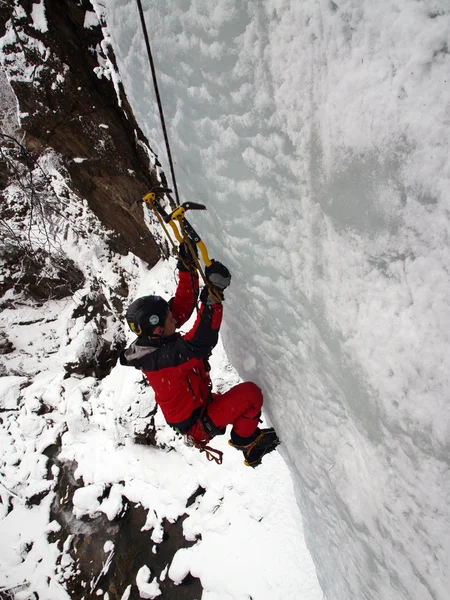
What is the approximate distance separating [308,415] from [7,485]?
6335mm

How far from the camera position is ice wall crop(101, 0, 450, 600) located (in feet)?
2.38

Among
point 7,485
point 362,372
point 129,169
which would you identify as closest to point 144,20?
point 362,372

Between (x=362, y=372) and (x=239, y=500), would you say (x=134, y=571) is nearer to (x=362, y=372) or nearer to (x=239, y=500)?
(x=239, y=500)

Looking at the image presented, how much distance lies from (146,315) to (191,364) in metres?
0.41

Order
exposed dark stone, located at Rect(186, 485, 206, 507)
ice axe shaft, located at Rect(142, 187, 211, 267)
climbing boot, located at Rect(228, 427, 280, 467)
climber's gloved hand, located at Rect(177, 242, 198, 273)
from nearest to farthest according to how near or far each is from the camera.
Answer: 1. ice axe shaft, located at Rect(142, 187, 211, 267)
2. climber's gloved hand, located at Rect(177, 242, 198, 273)
3. climbing boot, located at Rect(228, 427, 280, 467)
4. exposed dark stone, located at Rect(186, 485, 206, 507)

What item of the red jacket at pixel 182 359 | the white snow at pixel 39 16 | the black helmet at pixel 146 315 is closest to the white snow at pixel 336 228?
the red jacket at pixel 182 359

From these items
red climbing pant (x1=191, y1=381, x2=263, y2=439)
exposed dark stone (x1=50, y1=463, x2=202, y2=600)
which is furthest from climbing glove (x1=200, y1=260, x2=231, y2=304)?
exposed dark stone (x1=50, y1=463, x2=202, y2=600)

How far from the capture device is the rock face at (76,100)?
3.84 meters

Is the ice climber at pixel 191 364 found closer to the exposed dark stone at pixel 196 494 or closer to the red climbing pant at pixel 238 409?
the red climbing pant at pixel 238 409

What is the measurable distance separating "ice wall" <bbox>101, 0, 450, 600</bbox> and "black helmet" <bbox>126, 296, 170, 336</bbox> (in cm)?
51

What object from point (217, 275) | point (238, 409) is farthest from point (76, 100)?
point (238, 409)

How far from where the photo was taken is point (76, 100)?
432 cm

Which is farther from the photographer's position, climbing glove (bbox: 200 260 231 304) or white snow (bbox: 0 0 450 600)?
climbing glove (bbox: 200 260 231 304)

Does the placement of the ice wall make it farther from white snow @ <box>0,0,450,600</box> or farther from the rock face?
the rock face
